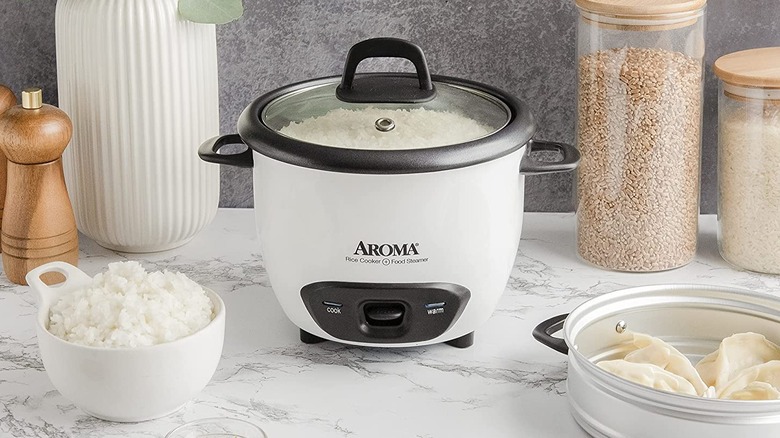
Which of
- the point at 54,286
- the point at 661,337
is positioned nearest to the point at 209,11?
the point at 54,286

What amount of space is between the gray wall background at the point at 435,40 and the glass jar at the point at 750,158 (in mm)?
91

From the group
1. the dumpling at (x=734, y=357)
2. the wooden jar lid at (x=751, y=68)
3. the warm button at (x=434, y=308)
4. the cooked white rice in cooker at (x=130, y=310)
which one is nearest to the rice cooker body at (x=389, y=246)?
the warm button at (x=434, y=308)

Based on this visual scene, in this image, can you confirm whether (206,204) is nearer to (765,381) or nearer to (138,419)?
(138,419)

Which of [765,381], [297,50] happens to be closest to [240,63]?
[297,50]

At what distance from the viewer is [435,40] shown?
4.83 ft

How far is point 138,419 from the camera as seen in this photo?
1023mm

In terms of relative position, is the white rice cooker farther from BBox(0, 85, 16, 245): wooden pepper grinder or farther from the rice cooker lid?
BBox(0, 85, 16, 245): wooden pepper grinder

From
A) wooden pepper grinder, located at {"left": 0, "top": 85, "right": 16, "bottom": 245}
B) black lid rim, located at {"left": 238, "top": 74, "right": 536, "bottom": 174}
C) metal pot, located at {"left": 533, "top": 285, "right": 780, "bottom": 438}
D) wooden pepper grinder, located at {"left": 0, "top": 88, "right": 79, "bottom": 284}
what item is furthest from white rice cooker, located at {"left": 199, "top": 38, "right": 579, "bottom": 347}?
wooden pepper grinder, located at {"left": 0, "top": 85, "right": 16, "bottom": 245}

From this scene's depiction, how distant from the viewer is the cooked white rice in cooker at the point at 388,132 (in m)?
1.06

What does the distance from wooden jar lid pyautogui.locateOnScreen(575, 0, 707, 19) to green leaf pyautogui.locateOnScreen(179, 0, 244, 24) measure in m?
0.43

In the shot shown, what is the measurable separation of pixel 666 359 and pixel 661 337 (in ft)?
0.41

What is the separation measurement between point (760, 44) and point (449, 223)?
0.63 m

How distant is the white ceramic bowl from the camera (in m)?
0.96

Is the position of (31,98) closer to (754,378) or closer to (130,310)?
(130,310)
